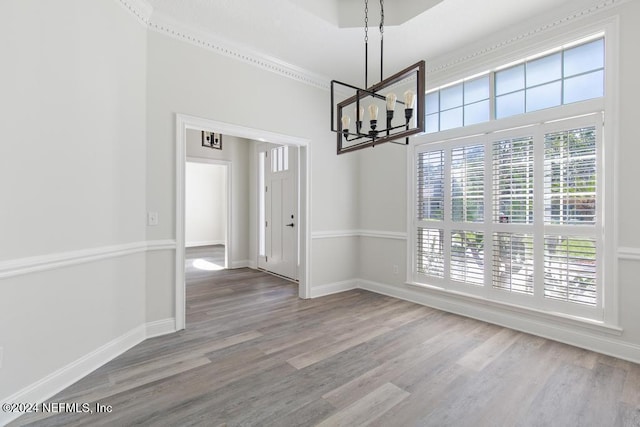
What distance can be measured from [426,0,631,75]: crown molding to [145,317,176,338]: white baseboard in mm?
4203

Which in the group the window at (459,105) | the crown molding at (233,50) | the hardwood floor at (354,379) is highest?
the crown molding at (233,50)

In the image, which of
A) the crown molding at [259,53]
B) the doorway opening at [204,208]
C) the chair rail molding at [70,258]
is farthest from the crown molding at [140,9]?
the doorway opening at [204,208]

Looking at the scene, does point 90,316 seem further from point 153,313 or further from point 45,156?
point 45,156

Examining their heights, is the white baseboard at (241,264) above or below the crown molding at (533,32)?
below

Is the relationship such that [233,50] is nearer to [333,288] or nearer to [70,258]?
[70,258]

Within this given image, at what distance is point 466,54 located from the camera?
3420 mm

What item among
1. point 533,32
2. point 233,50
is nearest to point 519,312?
point 533,32

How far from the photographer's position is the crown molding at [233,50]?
2908 mm

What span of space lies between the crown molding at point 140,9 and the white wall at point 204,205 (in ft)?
23.0

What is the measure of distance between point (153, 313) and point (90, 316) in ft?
2.21

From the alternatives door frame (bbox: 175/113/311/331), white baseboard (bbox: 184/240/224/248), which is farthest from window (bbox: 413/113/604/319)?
white baseboard (bbox: 184/240/224/248)

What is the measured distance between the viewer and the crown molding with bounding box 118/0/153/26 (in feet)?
8.38

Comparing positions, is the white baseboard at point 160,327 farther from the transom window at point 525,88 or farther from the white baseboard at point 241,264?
the transom window at point 525,88

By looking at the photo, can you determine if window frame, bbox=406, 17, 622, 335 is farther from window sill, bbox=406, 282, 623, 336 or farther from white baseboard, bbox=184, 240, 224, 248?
white baseboard, bbox=184, 240, 224, 248
